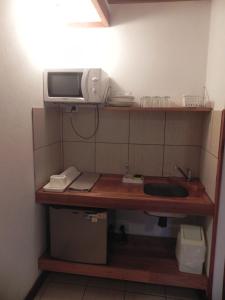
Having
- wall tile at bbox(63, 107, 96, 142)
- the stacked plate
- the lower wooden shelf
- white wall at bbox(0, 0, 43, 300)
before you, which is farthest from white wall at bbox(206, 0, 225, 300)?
white wall at bbox(0, 0, 43, 300)

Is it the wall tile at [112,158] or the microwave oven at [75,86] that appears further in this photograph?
the wall tile at [112,158]

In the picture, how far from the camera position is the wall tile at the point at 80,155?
2145 millimetres

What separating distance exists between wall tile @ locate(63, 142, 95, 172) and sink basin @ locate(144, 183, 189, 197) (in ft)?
1.88

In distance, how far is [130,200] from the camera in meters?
1.61

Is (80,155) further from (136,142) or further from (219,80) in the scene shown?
(219,80)

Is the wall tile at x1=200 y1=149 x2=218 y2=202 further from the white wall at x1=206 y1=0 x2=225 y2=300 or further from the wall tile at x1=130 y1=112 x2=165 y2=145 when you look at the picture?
the wall tile at x1=130 y1=112 x2=165 y2=145

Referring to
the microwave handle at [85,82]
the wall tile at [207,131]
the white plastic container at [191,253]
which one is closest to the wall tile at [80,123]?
the microwave handle at [85,82]

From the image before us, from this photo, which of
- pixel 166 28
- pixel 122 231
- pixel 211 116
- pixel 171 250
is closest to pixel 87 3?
pixel 166 28

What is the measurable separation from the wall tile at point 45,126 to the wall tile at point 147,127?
663 millimetres

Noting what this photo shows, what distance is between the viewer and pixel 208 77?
1810mm

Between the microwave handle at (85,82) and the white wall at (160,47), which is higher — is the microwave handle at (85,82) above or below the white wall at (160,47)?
below

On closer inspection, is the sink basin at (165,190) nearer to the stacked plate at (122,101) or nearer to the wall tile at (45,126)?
the stacked plate at (122,101)

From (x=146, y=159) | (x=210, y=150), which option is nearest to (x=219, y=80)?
(x=210, y=150)

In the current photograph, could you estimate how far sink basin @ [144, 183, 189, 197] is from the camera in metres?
1.76
